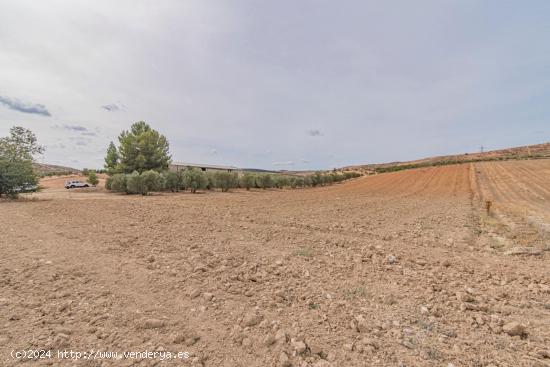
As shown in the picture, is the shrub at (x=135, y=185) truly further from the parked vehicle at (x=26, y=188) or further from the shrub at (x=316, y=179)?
the shrub at (x=316, y=179)

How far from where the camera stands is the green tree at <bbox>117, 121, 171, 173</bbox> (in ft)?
106

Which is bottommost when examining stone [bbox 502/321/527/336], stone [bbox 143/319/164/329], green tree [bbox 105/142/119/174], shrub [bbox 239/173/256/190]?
stone [bbox 502/321/527/336]

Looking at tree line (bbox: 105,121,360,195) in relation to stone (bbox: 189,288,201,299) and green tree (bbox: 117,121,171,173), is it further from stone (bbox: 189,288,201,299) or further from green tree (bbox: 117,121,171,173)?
stone (bbox: 189,288,201,299)

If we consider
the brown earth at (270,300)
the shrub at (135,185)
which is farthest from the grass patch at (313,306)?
the shrub at (135,185)

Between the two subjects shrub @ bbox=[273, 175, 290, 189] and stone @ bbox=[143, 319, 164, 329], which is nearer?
stone @ bbox=[143, 319, 164, 329]

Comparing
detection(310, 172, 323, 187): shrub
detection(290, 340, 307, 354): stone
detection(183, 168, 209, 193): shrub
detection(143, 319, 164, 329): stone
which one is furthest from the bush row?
detection(290, 340, 307, 354): stone

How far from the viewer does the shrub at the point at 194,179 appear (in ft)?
93.9

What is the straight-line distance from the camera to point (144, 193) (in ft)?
80.6

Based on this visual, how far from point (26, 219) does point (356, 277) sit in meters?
9.84

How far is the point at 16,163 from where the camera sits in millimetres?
13859

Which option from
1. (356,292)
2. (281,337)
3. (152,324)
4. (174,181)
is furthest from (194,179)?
(281,337)

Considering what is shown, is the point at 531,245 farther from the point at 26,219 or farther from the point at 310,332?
the point at 26,219

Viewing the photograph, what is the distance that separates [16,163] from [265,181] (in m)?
28.5

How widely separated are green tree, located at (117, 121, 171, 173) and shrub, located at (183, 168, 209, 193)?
20.9ft
